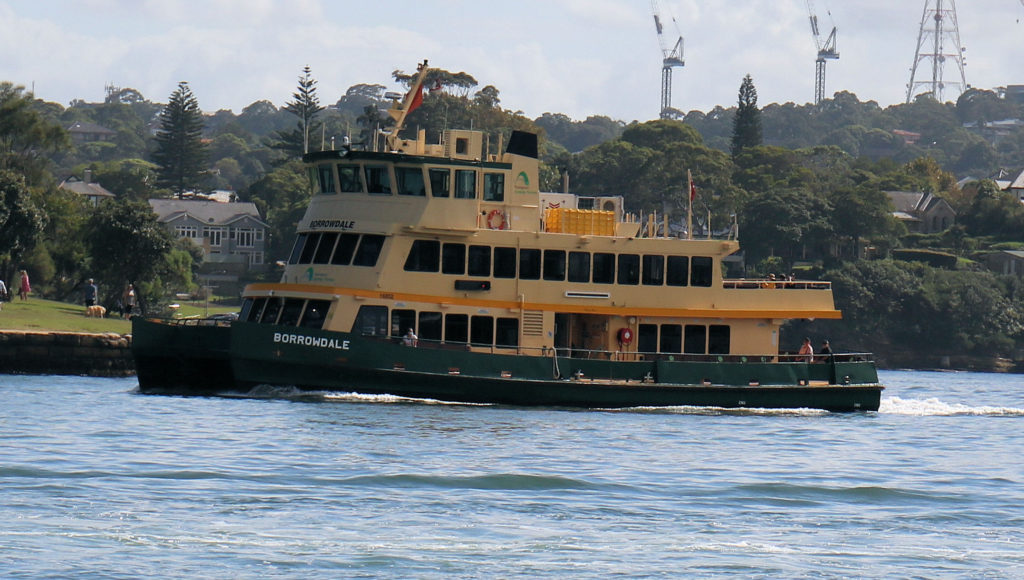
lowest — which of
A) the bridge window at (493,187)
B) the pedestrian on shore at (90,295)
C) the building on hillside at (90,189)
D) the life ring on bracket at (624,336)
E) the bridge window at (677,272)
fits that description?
the life ring on bracket at (624,336)

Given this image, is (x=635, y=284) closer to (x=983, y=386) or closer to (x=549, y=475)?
(x=549, y=475)

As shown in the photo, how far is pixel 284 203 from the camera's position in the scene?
108 metres

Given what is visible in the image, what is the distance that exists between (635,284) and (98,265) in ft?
107

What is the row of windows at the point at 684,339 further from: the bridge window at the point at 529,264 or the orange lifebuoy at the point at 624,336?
the bridge window at the point at 529,264

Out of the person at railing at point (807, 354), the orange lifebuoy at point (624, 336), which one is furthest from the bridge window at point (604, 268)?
the person at railing at point (807, 354)

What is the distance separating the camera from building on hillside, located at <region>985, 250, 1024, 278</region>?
101938 millimetres

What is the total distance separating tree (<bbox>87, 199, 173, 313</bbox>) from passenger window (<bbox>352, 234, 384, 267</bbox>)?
29.3 metres

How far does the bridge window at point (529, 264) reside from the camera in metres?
33.5

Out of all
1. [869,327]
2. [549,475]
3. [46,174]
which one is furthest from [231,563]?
[869,327]

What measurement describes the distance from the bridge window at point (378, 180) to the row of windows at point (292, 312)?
106 inches

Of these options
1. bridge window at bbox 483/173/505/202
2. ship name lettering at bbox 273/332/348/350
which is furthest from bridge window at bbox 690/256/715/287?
ship name lettering at bbox 273/332/348/350

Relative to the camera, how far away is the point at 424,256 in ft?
107

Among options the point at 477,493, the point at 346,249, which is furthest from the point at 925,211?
the point at 477,493

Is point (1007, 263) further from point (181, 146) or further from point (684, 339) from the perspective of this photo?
point (684, 339)
